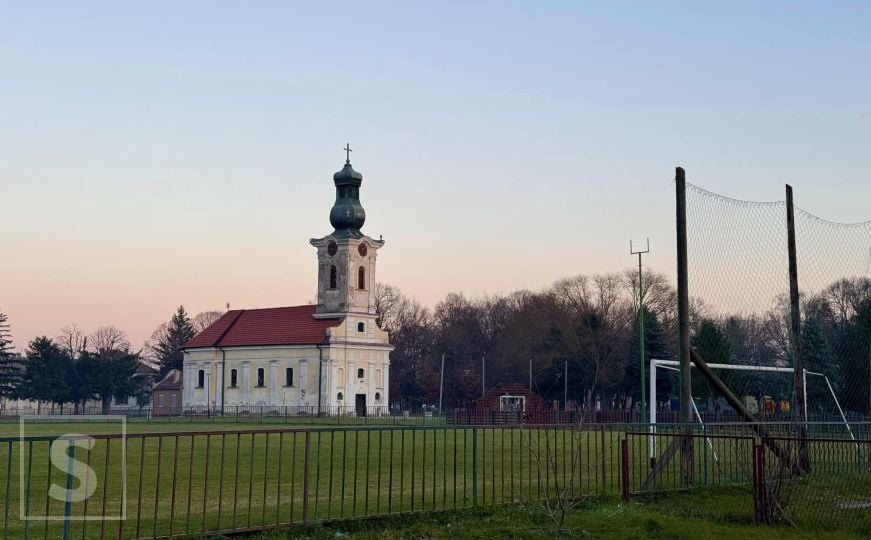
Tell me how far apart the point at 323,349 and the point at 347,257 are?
8740 mm

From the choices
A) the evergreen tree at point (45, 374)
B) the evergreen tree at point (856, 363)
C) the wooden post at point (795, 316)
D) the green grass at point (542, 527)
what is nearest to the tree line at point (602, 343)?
the evergreen tree at point (856, 363)

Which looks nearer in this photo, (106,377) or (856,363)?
(856,363)

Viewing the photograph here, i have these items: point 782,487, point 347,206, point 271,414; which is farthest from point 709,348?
point 782,487

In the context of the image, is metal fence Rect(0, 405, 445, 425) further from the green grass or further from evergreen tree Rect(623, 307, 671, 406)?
the green grass

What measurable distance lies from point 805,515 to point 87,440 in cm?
892

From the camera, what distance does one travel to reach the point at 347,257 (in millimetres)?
88375

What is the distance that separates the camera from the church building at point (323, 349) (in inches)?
3371

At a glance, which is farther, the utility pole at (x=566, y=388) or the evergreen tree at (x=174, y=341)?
the evergreen tree at (x=174, y=341)

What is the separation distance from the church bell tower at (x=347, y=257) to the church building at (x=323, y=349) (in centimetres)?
9

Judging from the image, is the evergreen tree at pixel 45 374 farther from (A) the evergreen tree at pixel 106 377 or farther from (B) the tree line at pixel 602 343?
(B) the tree line at pixel 602 343

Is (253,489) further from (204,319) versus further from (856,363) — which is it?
(204,319)

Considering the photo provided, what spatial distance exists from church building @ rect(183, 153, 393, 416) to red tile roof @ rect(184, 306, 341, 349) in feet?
0.40

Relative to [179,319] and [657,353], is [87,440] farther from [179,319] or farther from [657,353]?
[179,319]

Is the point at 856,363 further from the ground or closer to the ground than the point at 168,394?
further from the ground
